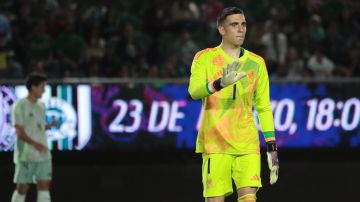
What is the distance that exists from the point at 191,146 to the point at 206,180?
5.33 m

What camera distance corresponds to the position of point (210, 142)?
328 inches

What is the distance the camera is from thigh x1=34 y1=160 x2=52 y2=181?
1205 centimetres

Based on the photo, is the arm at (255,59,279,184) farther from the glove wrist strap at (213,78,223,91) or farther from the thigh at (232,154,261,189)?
the glove wrist strap at (213,78,223,91)

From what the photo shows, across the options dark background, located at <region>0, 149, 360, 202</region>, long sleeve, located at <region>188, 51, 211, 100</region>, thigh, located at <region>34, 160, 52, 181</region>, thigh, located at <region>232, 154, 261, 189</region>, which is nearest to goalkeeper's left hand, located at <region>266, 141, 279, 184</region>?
thigh, located at <region>232, 154, 261, 189</region>

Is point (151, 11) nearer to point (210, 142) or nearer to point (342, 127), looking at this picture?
point (342, 127)

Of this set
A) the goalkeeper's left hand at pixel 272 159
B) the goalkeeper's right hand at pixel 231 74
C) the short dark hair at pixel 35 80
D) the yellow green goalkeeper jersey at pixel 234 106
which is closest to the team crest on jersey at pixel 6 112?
the short dark hair at pixel 35 80

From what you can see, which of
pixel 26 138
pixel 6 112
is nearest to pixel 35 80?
pixel 26 138

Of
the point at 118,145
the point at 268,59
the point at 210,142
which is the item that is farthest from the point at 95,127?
the point at 210,142

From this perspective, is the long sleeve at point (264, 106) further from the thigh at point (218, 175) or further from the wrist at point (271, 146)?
the thigh at point (218, 175)

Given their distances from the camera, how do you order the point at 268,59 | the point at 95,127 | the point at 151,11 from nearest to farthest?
the point at 95,127 < the point at 268,59 < the point at 151,11

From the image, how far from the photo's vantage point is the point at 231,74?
25.0ft

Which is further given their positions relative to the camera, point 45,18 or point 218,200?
point 45,18

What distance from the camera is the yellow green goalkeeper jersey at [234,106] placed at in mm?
8227

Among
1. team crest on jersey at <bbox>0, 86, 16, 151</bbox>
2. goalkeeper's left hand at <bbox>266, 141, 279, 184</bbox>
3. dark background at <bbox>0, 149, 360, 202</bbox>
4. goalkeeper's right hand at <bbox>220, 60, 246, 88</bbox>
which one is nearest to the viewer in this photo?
goalkeeper's right hand at <bbox>220, 60, 246, 88</bbox>
